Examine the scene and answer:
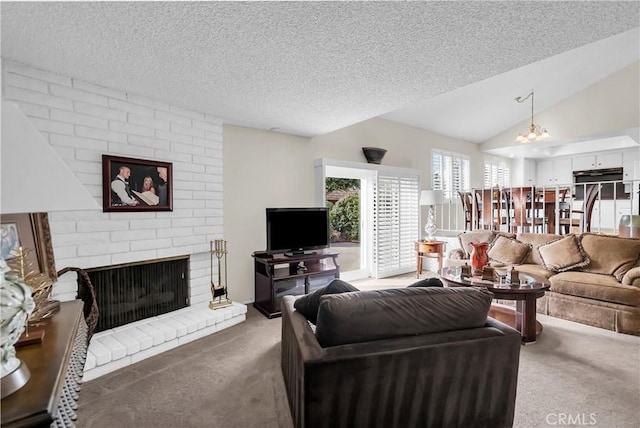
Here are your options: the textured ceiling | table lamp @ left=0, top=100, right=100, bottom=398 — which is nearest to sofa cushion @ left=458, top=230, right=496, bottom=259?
the textured ceiling

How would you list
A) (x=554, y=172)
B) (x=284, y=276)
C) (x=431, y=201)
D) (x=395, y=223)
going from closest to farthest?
1. (x=284, y=276)
2. (x=431, y=201)
3. (x=395, y=223)
4. (x=554, y=172)

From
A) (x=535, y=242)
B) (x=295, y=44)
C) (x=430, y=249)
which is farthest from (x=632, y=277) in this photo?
(x=295, y=44)

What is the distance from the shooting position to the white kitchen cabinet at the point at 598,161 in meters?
7.10

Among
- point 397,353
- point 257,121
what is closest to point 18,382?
point 397,353

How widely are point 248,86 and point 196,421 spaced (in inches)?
95.0

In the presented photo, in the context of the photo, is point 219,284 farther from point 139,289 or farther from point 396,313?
point 396,313

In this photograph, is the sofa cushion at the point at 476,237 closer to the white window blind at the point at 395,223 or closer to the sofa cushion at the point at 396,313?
the white window blind at the point at 395,223

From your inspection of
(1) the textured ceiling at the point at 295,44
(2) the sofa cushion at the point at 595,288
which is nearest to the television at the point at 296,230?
(1) the textured ceiling at the point at 295,44

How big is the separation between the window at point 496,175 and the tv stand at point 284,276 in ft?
18.2

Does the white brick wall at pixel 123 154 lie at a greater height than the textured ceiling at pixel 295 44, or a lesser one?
lesser

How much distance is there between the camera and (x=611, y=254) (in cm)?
343

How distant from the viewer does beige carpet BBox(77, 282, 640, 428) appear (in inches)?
Answer: 72.6

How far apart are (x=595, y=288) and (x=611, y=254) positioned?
1.98ft

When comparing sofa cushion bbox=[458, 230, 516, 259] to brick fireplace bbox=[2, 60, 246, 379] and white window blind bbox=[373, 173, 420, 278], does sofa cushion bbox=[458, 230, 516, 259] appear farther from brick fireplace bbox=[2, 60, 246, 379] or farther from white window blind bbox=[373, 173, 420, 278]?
brick fireplace bbox=[2, 60, 246, 379]
